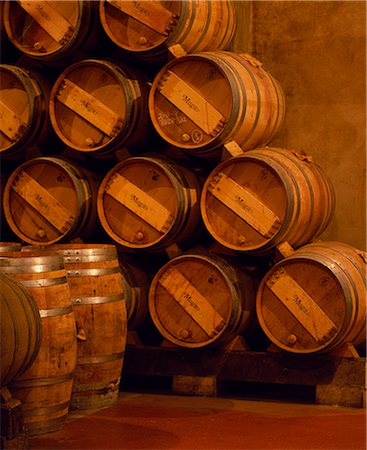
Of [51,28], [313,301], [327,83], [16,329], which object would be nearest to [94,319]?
[16,329]

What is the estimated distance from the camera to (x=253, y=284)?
7078 millimetres

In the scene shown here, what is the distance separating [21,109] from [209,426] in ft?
9.78

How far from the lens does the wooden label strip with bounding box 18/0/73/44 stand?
7273 mm

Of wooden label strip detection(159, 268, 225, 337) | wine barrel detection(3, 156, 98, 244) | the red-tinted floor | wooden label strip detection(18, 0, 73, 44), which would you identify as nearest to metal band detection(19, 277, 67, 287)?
A: the red-tinted floor

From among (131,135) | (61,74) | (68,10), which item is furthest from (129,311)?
(68,10)

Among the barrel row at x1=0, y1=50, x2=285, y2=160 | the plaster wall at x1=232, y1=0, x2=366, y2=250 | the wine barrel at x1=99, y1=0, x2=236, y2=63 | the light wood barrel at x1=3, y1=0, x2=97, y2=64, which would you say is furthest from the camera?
the plaster wall at x1=232, y1=0, x2=366, y2=250

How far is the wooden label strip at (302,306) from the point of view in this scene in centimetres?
656

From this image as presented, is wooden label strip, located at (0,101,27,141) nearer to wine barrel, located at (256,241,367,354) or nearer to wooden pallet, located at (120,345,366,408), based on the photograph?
wooden pallet, located at (120,345,366,408)

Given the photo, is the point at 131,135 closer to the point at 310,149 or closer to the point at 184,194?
the point at 184,194

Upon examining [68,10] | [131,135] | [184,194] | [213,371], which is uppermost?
[68,10]

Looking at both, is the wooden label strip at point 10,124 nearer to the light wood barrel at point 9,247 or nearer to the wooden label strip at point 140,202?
the wooden label strip at point 140,202

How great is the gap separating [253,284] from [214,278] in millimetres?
370

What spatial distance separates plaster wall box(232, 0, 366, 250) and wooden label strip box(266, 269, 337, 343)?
1.50 meters

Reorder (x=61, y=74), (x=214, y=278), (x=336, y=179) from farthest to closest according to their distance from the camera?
(x=336, y=179) → (x=61, y=74) → (x=214, y=278)
